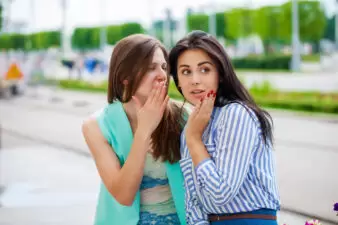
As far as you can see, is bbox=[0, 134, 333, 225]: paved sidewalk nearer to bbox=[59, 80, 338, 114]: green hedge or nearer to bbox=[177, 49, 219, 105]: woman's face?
bbox=[177, 49, 219, 105]: woman's face

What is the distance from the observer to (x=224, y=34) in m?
69.2

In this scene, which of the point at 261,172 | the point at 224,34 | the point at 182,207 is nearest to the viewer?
the point at 261,172

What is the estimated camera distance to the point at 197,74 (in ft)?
8.44

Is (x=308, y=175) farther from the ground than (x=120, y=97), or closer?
closer

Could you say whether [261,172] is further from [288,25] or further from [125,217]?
[288,25]

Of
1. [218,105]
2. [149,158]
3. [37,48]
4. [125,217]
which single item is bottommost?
[37,48]


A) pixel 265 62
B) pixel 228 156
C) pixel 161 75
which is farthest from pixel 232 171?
pixel 265 62

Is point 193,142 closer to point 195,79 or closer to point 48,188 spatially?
point 195,79

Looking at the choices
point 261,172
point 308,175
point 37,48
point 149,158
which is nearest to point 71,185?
point 308,175

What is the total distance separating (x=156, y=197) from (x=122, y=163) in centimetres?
21

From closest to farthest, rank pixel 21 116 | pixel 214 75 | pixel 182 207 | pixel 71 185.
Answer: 1. pixel 214 75
2. pixel 182 207
3. pixel 71 185
4. pixel 21 116

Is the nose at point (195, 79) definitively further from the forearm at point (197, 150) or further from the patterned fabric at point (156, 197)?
the patterned fabric at point (156, 197)

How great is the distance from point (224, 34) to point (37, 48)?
32.0 metres

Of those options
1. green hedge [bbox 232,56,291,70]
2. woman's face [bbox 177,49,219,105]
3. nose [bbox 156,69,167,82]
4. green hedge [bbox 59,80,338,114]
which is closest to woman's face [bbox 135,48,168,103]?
nose [bbox 156,69,167,82]
